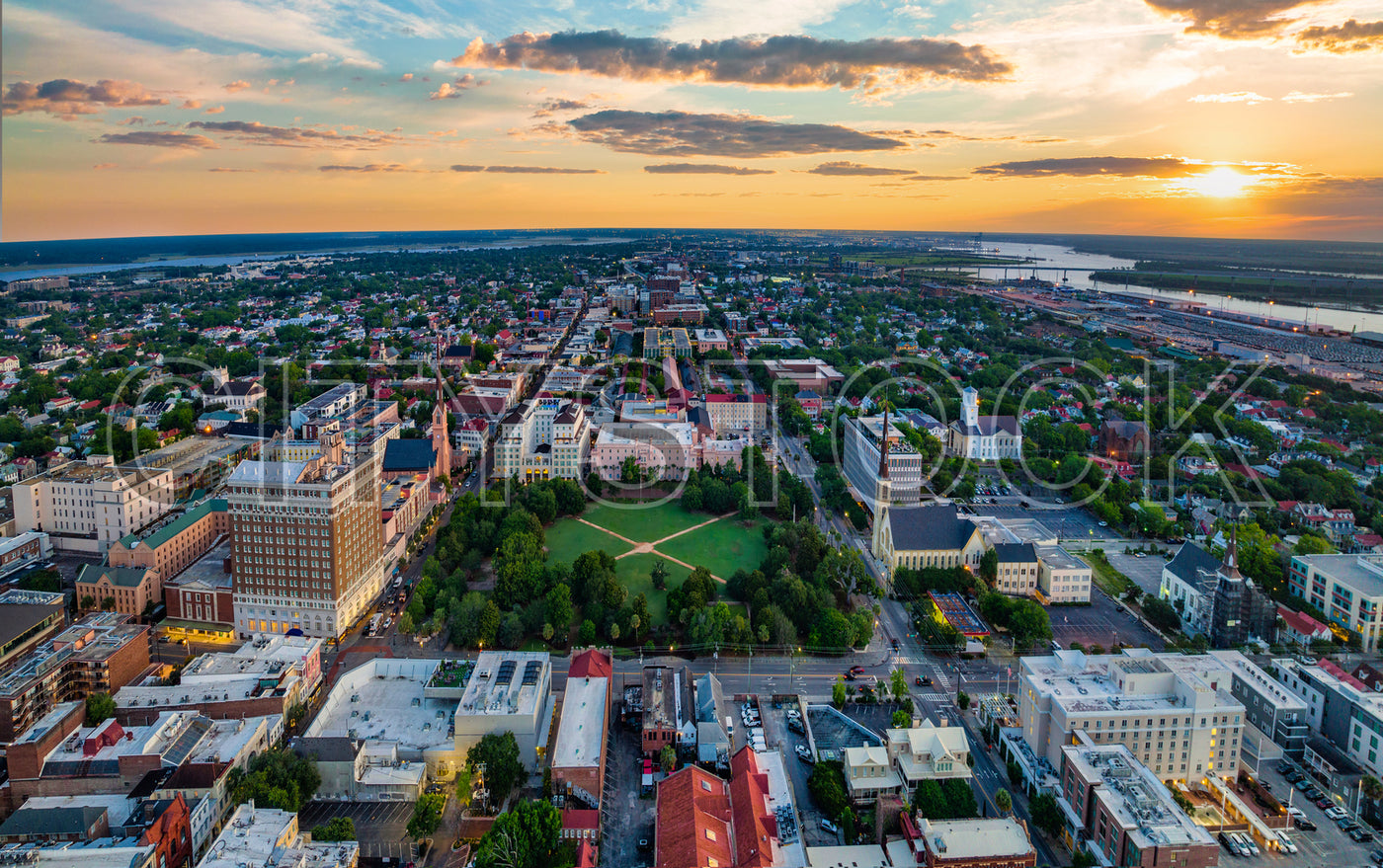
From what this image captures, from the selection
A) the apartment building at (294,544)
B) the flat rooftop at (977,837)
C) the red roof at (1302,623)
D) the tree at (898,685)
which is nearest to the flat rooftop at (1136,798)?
the flat rooftop at (977,837)

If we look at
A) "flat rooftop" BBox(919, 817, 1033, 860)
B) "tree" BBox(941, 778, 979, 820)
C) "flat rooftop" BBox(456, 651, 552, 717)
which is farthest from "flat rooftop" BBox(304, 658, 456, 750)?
"tree" BBox(941, 778, 979, 820)

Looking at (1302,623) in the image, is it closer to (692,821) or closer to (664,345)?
(692,821)

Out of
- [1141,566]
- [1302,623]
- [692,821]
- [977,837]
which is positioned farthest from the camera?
[1141,566]

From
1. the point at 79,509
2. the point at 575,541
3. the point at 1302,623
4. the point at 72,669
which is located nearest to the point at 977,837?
the point at 1302,623

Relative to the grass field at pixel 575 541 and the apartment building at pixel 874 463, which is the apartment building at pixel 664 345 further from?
the grass field at pixel 575 541

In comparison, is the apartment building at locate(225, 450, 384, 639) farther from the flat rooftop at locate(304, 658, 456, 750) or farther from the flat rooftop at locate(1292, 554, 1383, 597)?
the flat rooftop at locate(1292, 554, 1383, 597)

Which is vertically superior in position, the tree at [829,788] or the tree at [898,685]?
the tree at [898,685]

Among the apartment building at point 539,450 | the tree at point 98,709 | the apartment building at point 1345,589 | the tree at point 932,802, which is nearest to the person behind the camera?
the tree at point 932,802
